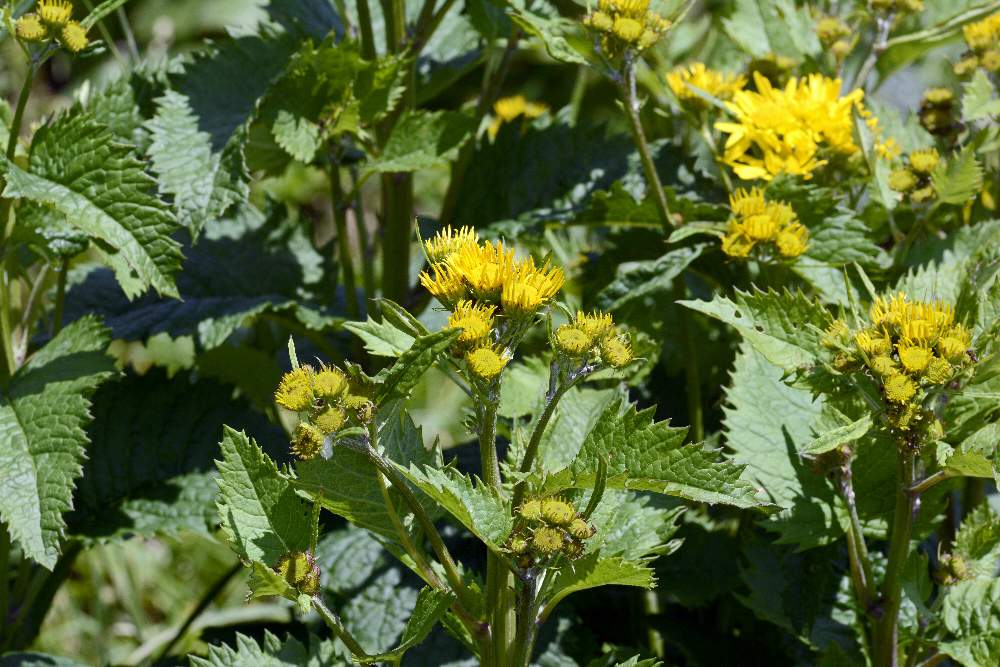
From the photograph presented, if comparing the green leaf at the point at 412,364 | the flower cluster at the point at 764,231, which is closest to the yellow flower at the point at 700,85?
the flower cluster at the point at 764,231

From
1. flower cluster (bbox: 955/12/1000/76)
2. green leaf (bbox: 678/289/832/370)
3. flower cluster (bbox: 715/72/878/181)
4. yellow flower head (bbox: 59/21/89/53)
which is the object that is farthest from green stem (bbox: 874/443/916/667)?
yellow flower head (bbox: 59/21/89/53)

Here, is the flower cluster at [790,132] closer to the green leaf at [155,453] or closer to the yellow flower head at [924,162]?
the yellow flower head at [924,162]

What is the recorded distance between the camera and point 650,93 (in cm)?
231

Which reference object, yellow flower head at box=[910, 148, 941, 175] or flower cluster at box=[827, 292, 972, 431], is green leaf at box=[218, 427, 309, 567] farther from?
yellow flower head at box=[910, 148, 941, 175]

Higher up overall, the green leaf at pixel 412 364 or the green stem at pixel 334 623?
the green leaf at pixel 412 364

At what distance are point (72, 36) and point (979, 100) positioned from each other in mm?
1336

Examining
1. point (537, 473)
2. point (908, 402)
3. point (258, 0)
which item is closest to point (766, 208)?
point (908, 402)

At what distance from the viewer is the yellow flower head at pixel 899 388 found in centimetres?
123

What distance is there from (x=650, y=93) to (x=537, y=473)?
1.22m

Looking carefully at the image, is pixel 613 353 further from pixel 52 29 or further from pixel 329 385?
pixel 52 29

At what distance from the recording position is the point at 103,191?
162cm

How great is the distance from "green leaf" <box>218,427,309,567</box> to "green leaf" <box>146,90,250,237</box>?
0.43 m

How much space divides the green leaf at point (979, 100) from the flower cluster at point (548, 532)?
1.04 m

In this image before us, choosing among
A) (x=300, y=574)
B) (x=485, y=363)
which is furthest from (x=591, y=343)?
(x=300, y=574)
